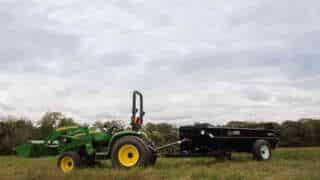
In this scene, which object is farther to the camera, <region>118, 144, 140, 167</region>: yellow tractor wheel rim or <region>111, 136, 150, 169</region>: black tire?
<region>118, 144, 140, 167</region>: yellow tractor wheel rim

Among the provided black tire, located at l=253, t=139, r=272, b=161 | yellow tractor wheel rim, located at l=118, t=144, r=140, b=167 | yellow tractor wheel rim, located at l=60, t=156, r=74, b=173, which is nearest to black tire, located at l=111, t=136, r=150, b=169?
yellow tractor wheel rim, located at l=118, t=144, r=140, b=167

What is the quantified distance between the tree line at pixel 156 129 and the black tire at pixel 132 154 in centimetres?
125

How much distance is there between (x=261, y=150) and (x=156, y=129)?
5.20 m

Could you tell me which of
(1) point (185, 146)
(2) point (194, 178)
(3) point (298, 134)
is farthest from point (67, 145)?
(3) point (298, 134)

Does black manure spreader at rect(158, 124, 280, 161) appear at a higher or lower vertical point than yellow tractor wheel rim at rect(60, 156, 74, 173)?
higher

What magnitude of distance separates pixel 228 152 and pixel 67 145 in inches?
204

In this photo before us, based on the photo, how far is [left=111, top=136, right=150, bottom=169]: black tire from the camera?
498 inches

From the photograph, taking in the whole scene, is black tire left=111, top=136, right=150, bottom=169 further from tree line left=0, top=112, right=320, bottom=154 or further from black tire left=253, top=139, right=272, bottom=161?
black tire left=253, top=139, right=272, bottom=161

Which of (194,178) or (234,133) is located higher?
(234,133)

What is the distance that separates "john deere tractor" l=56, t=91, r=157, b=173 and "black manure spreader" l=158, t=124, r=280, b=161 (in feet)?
4.89

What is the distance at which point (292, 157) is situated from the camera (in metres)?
17.3

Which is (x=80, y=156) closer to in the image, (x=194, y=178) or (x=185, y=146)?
(x=185, y=146)

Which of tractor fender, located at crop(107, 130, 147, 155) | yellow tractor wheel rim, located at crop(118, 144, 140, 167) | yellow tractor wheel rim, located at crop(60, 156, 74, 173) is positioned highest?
tractor fender, located at crop(107, 130, 147, 155)

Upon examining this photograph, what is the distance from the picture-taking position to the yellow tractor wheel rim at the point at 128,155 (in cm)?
1280
